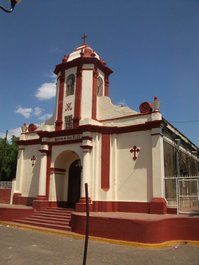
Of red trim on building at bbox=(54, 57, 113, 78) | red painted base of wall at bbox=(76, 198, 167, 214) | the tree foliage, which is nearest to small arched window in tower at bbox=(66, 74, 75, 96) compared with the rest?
red trim on building at bbox=(54, 57, 113, 78)

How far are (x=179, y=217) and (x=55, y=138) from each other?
8908 mm

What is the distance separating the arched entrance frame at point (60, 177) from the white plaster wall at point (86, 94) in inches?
97.5

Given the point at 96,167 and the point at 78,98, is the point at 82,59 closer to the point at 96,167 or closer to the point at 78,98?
the point at 78,98

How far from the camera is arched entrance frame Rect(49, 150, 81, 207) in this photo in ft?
57.4

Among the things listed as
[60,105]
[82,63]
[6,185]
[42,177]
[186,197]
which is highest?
[82,63]

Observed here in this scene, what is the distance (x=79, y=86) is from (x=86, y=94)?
697 millimetres

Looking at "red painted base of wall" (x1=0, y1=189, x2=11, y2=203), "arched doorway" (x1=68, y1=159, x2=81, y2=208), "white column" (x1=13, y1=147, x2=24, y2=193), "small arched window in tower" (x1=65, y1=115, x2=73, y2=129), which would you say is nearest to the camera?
"small arched window in tower" (x1=65, y1=115, x2=73, y2=129)

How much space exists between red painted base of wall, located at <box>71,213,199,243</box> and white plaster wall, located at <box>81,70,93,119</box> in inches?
272

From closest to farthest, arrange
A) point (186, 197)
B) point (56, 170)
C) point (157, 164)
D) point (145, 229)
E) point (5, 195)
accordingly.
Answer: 1. point (145, 229)
2. point (186, 197)
3. point (157, 164)
4. point (56, 170)
5. point (5, 195)

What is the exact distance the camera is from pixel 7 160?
Result: 31.0 meters

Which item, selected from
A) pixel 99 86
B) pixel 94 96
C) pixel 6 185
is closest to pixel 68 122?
pixel 94 96

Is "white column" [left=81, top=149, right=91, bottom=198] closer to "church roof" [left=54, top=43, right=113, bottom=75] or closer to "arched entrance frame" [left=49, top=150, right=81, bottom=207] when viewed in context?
"arched entrance frame" [left=49, top=150, right=81, bottom=207]

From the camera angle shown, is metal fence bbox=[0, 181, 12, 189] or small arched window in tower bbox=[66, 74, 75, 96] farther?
metal fence bbox=[0, 181, 12, 189]

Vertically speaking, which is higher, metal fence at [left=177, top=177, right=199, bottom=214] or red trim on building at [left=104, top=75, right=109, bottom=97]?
red trim on building at [left=104, top=75, right=109, bottom=97]
